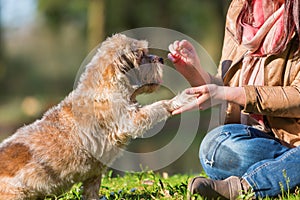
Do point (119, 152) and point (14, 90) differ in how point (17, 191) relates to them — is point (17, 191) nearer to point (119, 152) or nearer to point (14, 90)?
point (119, 152)

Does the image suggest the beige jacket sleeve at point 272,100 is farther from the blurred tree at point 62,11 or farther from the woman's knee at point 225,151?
the blurred tree at point 62,11

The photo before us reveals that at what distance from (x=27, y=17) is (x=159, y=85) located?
99.0 ft

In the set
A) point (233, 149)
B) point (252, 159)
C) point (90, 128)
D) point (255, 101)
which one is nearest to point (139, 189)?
point (90, 128)

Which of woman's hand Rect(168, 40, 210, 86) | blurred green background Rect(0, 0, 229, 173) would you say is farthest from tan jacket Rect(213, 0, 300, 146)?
blurred green background Rect(0, 0, 229, 173)

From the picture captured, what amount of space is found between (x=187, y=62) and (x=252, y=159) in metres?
1.07

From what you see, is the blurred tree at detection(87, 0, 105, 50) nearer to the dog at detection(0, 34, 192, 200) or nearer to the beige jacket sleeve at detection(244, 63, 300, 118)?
the dog at detection(0, 34, 192, 200)

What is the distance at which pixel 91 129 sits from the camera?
4781 millimetres

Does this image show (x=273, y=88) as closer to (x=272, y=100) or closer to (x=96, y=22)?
(x=272, y=100)

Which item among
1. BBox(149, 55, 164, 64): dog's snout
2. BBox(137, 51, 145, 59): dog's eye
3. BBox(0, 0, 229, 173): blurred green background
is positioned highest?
BBox(137, 51, 145, 59): dog's eye

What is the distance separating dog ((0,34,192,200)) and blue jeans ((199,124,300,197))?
50cm

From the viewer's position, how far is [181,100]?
479 centimetres

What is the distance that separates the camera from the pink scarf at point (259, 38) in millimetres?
4781

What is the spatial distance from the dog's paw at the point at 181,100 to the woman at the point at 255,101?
7 cm

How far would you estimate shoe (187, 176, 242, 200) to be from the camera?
4.32 m
